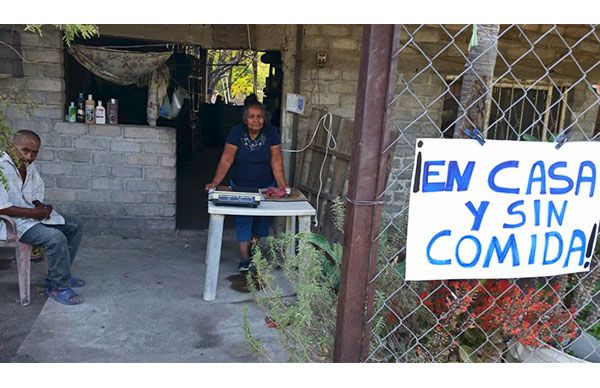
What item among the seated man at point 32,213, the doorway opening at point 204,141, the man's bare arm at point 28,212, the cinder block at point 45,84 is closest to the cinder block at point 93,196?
the doorway opening at point 204,141

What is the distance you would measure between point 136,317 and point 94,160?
95.0 inches

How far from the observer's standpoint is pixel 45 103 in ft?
18.0

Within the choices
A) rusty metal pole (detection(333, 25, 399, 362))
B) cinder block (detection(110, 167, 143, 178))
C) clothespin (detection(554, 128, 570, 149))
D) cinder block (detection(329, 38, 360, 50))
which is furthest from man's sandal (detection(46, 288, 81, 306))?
clothespin (detection(554, 128, 570, 149))

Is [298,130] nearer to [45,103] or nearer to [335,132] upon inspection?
[335,132]

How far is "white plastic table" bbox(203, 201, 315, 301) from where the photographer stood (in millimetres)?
4059

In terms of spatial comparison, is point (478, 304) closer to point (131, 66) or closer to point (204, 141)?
point (131, 66)

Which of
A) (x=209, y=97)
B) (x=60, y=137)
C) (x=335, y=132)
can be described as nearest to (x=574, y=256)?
(x=335, y=132)

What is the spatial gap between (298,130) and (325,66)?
0.76 meters

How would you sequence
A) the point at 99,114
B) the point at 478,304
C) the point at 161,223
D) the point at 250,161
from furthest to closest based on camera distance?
1. the point at 161,223
2. the point at 99,114
3. the point at 250,161
4. the point at 478,304

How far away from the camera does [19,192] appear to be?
395 centimetres

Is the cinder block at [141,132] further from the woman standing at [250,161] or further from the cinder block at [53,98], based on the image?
the woman standing at [250,161]

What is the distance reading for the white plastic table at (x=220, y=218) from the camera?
13.3 feet

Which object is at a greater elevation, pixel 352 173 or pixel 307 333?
pixel 352 173

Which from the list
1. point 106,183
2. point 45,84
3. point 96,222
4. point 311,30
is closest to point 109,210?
point 96,222
